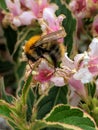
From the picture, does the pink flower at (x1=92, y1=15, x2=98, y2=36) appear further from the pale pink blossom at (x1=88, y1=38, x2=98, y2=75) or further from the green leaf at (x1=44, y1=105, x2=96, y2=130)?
the green leaf at (x1=44, y1=105, x2=96, y2=130)

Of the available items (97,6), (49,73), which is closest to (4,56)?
(97,6)

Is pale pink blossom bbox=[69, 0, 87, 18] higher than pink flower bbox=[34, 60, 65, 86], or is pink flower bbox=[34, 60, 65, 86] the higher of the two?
pale pink blossom bbox=[69, 0, 87, 18]

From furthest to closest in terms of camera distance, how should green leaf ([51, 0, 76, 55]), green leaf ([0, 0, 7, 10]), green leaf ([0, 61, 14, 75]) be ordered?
green leaf ([0, 61, 14, 75]) → green leaf ([0, 0, 7, 10]) → green leaf ([51, 0, 76, 55])

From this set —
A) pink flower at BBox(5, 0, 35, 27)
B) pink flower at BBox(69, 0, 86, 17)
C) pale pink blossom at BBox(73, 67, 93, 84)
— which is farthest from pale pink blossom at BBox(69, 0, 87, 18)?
pale pink blossom at BBox(73, 67, 93, 84)

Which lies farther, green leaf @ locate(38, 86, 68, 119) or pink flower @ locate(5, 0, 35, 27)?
pink flower @ locate(5, 0, 35, 27)

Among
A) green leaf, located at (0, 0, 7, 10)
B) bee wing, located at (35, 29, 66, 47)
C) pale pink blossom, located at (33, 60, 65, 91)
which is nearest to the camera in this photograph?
bee wing, located at (35, 29, 66, 47)

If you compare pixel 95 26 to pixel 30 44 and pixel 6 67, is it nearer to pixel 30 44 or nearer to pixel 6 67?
pixel 30 44

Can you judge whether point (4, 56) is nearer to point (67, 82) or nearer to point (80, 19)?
point (80, 19)

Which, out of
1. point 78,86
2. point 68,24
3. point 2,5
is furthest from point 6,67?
point 78,86
